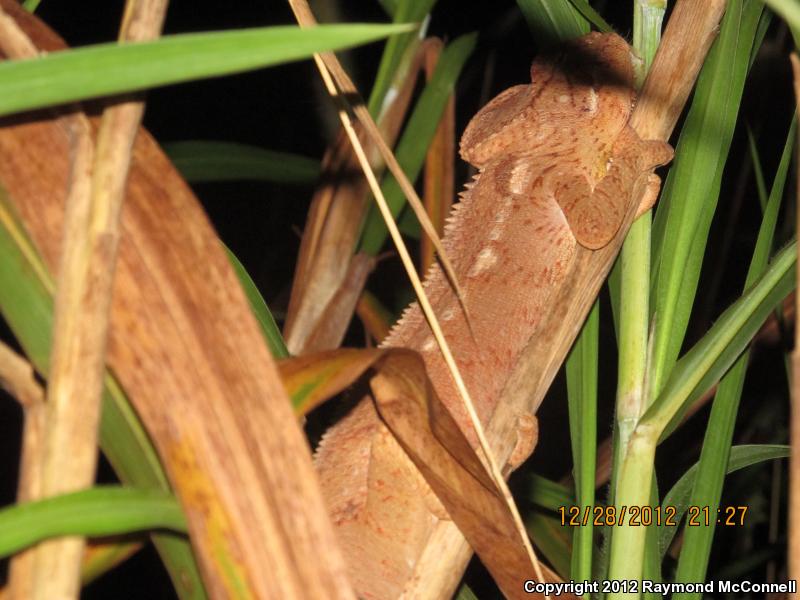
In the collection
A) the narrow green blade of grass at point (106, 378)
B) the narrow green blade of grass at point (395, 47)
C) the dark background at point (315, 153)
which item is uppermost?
the dark background at point (315, 153)

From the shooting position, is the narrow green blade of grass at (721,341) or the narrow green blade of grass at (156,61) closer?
the narrow green blade of grass at (156,61)

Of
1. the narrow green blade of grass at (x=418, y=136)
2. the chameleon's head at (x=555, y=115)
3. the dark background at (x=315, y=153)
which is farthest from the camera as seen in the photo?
the dark background at (x=315, y=153)

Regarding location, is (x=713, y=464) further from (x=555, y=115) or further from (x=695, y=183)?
(x=555, y=115)

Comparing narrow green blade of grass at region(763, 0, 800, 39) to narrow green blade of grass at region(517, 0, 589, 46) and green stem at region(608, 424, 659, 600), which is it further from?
narrow green blade of grass at region(517, 0, 589, 46)

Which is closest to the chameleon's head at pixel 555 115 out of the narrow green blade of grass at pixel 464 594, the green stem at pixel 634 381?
the green stem at pixel 634 381

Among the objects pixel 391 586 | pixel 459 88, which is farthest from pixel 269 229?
pixel 391 586

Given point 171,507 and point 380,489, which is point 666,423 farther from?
point 171,507

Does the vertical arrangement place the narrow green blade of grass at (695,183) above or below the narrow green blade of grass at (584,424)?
above

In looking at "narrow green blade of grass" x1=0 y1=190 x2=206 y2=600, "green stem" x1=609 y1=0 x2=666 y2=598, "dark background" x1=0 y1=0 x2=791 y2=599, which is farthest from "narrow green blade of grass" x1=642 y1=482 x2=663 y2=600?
"dark background" x1=0 y1=0 x2=791 y2=599

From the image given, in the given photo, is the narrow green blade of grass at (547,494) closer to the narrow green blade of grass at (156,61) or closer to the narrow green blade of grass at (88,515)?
the narrow green blade of grass at (88,515)
